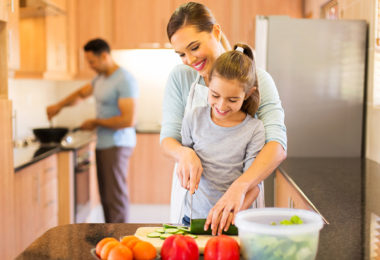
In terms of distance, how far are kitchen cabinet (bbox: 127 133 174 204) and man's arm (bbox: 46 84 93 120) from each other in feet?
2.96

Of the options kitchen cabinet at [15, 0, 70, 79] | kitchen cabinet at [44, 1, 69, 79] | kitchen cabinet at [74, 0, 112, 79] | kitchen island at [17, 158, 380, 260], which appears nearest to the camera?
kitchen island at [17, 158, 380, 260]

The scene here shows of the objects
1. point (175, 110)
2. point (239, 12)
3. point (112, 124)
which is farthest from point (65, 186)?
point (239, 12)

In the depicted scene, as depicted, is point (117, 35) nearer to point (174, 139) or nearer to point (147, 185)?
point (147, 185)

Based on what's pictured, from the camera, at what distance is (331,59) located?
262cm

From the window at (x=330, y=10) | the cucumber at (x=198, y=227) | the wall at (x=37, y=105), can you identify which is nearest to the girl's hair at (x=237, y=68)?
the cucumber at (x=198, y=227)

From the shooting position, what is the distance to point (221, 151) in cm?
132

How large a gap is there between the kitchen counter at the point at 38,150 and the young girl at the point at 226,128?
1.47m

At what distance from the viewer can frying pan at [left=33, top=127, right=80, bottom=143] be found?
335 centimetres

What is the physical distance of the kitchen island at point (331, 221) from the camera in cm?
102

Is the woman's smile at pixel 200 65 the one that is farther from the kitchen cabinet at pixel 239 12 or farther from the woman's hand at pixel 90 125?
the kitchen cabinet at pixel 239 12

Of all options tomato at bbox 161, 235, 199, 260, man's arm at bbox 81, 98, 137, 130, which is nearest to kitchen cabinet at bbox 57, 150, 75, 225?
man's arm at bbox 81, 98, 137, 130

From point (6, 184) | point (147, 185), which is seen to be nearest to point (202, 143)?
point (6, 184)

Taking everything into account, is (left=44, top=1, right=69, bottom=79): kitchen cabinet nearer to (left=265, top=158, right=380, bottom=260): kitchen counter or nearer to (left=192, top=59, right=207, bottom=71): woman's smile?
(left=265, top=158, right=380, bottom=260): kitchen counter

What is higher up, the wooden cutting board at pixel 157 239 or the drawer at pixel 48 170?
the wooden cutting board at pixel 157 239
